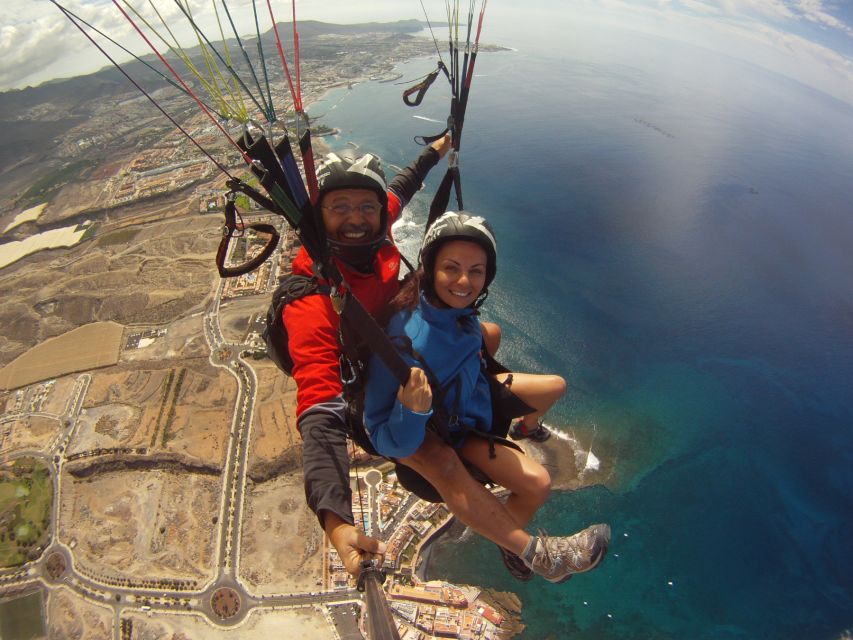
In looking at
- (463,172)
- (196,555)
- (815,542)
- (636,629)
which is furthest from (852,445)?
(463,172)

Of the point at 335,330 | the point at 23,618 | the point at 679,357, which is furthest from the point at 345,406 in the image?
the point at 679,357

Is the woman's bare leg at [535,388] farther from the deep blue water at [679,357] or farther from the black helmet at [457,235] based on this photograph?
the deep blue water at [679,357]

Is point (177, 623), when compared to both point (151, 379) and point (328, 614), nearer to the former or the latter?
point (328, 614)

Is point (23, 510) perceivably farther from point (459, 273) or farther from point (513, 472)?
point (459, 273)

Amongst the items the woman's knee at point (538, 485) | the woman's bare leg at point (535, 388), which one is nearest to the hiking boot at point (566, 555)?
the woman's knee at point (538, 485)

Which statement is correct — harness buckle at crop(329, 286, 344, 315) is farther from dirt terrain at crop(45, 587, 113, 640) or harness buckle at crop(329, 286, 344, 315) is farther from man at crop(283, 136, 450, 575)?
dirt terrain at crop(45, 587, 113, 640)

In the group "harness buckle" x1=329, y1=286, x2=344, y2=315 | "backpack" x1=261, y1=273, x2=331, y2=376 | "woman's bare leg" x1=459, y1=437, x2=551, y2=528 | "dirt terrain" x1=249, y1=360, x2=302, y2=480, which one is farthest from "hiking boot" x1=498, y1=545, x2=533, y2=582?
"dirt terrain" x1=249, y1=360, x2=302, y2=480
